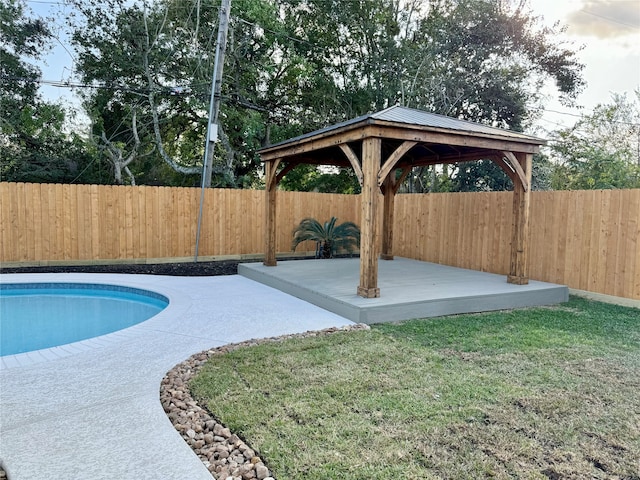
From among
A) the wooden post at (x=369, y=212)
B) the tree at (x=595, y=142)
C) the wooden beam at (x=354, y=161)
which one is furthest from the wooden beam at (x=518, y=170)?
the tree at (x=595, y=142)

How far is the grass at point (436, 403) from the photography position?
2.15m

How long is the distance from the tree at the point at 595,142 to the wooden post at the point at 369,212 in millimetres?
9598

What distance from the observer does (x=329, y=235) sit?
9.60m

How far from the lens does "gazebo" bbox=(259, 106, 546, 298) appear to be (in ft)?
16.9

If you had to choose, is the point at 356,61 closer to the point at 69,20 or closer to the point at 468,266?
the point at 69,20

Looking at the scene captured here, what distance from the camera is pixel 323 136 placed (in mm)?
6016

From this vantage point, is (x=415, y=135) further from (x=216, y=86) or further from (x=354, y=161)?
(x=216, y=86)

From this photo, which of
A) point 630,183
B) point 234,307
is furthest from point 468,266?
point 630,183

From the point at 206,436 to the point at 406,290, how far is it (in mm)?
3909

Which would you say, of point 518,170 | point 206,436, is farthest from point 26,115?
point 206,436

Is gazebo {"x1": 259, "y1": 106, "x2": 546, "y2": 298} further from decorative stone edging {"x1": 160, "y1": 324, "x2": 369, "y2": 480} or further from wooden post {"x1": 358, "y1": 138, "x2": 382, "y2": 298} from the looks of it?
decorative stone edging {"x1": 160, "y1": 324, "x2": 369, "y2": 480}

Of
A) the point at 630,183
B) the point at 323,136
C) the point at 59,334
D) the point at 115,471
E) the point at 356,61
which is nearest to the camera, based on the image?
the point at 115,471

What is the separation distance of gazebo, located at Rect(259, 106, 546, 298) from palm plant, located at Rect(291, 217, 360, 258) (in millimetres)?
1636

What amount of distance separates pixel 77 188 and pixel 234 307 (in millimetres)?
5065
